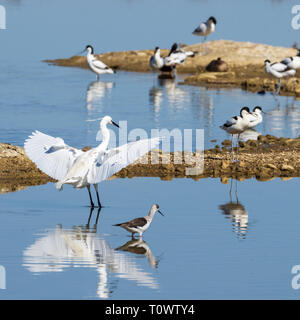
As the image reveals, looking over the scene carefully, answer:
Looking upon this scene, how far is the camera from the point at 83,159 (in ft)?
45.1

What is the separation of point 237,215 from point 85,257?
3.39 metres

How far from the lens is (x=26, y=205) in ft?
46.8

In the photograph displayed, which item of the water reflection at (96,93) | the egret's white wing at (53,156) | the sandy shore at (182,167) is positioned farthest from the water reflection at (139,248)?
the water reflection at (96,93)

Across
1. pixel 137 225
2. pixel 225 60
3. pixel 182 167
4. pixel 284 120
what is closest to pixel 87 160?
pixel 137 225

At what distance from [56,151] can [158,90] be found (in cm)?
1875

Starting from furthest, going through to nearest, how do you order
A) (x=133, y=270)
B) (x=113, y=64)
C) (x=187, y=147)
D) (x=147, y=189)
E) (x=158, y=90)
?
(x=113, y=64) → (x=158, y=90) → (x=187, y=147) → (x=147, y=189) → (x=133, y=270)

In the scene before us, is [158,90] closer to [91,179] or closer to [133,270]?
[91,179]

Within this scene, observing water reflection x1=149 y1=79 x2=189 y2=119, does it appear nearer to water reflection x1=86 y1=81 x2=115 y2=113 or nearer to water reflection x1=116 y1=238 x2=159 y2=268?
water reflection x1=86 y1=81 x2=115 y2=113

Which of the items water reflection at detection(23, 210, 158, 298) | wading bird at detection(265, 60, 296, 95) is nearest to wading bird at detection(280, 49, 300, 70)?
wading bird at detection(265, 60, 296, 95)

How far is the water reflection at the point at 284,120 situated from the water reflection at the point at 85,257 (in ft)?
35.2

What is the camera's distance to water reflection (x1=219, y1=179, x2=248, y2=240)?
1291 cm
